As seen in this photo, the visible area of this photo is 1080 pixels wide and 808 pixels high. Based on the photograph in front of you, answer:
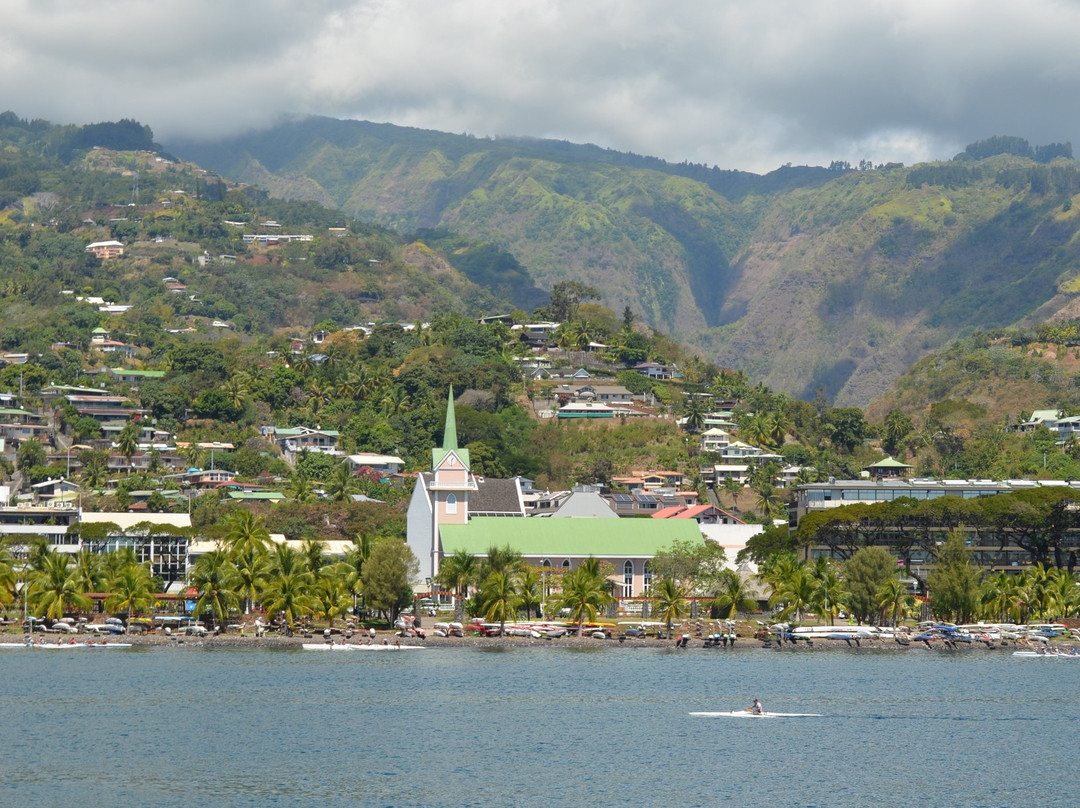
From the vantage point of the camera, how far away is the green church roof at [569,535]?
147m

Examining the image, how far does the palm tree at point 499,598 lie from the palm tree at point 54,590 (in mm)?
30495

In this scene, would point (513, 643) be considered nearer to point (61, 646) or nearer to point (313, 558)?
point (313, 558)

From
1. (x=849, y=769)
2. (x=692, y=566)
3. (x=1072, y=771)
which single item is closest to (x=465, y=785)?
(x=849, y=769)

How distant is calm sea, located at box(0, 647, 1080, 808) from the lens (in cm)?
6138

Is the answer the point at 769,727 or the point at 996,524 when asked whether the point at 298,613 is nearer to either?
the point at 769,727

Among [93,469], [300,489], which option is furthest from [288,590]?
[93,469]

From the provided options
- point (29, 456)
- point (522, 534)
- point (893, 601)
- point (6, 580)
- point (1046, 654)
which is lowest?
point (1046, 654)

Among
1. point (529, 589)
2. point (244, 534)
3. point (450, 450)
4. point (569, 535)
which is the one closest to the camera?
point (244, 534)

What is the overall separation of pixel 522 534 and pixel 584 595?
28402 mm

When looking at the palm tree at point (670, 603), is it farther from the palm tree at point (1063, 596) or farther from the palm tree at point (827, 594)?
the palm tree at point (1063, 596)

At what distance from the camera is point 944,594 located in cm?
12494

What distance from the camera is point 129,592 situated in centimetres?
11850

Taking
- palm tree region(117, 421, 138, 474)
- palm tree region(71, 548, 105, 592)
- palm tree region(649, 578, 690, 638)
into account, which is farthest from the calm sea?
palm tree region(117, 421, 138, 474)

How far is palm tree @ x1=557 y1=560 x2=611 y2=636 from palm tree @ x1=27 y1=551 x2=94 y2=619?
3713 cm
